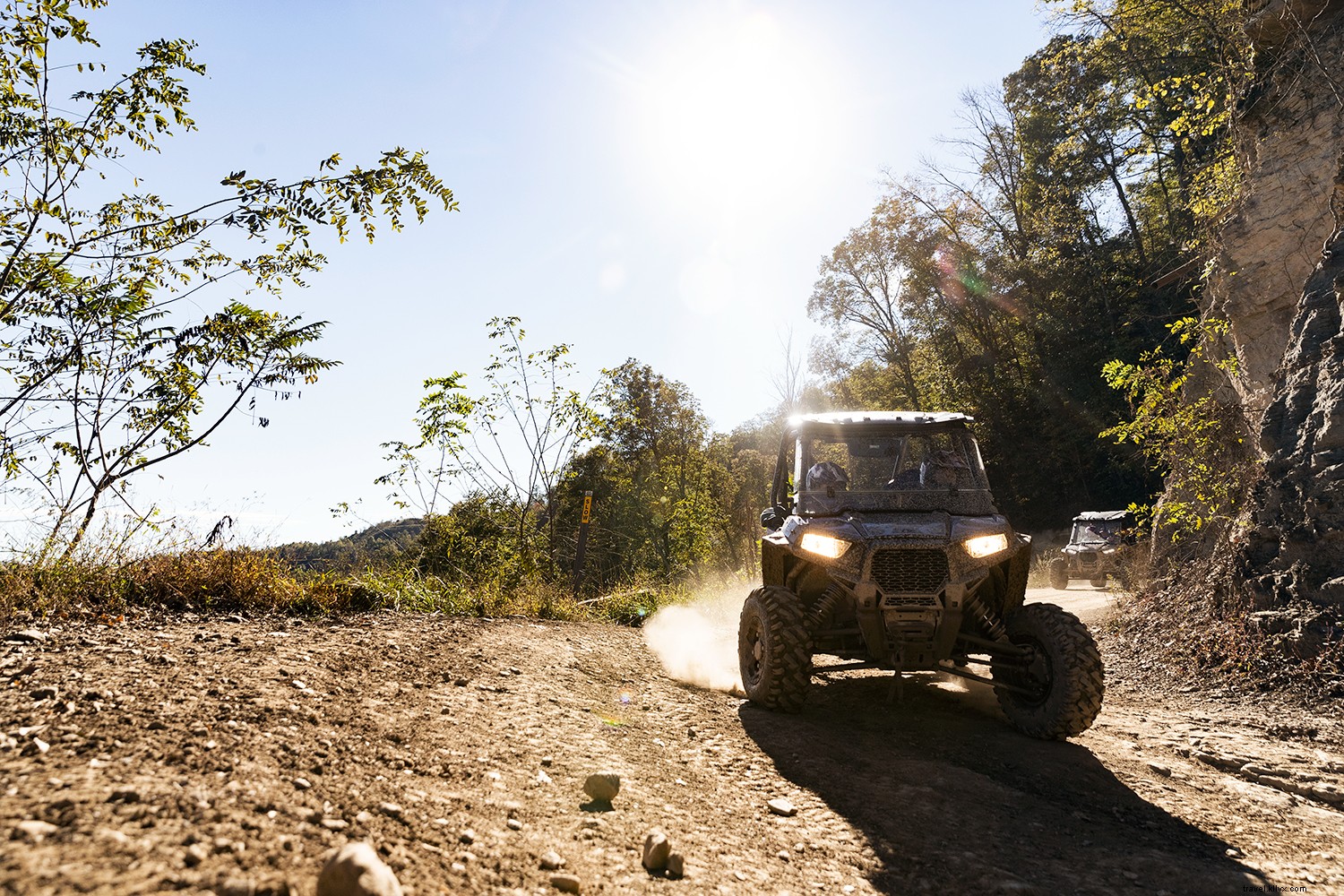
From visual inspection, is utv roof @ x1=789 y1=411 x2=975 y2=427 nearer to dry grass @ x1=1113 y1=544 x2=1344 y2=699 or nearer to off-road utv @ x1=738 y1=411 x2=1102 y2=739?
off-road utv @ x1=738 y1=411 x2=1102 y2=739

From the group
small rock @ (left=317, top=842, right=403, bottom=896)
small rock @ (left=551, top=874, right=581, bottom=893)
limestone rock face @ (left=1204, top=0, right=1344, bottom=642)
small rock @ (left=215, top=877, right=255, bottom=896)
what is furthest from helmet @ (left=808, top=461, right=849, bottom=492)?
small rock @ (left=215, top=877, right=255, bottom=896)

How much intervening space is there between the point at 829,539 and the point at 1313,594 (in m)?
4.64

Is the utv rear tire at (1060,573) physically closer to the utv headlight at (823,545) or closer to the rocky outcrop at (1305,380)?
the rocky outcrop at (1305,380)

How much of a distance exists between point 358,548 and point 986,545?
316 inches

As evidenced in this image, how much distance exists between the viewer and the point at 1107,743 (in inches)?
186

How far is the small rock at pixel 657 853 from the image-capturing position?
244cm

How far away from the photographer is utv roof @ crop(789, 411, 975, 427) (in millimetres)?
5840

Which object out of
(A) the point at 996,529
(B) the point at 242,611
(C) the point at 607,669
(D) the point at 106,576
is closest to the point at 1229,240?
(A) the point at 996,529

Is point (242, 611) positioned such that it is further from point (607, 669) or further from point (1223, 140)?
point (1223, 140)

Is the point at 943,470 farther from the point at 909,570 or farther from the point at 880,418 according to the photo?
the point at 909,570

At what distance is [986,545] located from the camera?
4781 millimetres

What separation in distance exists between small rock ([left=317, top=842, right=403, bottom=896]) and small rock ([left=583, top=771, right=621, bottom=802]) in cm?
124

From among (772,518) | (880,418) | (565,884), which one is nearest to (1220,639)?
(880,418)

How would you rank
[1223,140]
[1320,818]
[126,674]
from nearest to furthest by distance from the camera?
[126,674] < [1320,818] < [1223,140]
